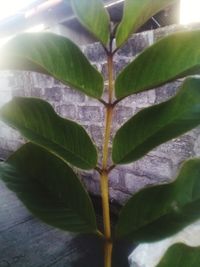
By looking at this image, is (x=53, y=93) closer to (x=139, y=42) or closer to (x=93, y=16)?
(x=139, y=42)

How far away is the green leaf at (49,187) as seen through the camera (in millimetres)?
533

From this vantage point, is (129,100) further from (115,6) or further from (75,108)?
(115,6)

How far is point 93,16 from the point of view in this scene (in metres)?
0.51

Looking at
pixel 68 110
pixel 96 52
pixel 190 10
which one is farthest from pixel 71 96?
pixel 190 10

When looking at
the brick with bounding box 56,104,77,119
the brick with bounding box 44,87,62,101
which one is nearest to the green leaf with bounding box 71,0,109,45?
the brick with bounding box 56,104,77,119

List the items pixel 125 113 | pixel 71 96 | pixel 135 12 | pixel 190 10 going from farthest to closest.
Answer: pixel 71 96 → pixel 125 113 → pixel 190 10 → pixel 135 12

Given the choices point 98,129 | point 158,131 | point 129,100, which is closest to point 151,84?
point 158,131

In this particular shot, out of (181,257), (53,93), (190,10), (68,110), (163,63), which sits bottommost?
(68,110)

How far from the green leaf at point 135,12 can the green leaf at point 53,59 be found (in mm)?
81

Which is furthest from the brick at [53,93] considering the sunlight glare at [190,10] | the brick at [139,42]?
the sunlight glare at [190,10]

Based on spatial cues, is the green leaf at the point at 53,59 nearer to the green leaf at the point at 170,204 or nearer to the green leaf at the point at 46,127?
the green leaf at the point at 46,127

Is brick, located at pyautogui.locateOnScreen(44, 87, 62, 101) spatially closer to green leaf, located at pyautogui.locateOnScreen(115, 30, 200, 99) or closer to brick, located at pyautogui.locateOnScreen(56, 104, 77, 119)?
brick, located at pyautogui.locateOnScreen(56, 104, 77, 119)

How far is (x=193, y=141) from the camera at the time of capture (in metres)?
1.89

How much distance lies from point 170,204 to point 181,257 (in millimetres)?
100
